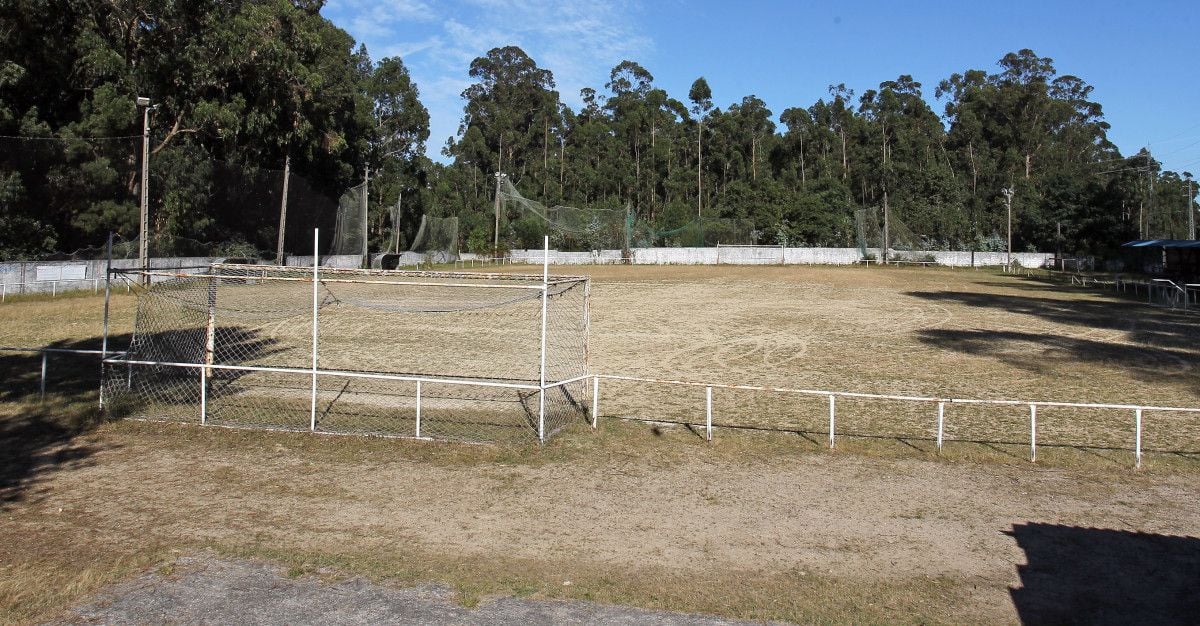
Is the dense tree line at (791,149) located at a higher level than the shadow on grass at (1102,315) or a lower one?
higher

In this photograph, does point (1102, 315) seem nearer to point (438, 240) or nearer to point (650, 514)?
point (650, 514)

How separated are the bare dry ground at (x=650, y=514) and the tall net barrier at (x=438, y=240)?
5112cm

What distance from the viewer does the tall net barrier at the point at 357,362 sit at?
41.4ft

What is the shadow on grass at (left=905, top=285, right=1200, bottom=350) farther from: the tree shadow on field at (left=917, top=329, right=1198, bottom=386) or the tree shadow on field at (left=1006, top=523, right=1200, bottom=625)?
the tree shadow on field at (left=1006, top=523, right=1200, bottom=625)

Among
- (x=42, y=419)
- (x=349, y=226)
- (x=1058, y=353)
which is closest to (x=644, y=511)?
(x=42, y=419)

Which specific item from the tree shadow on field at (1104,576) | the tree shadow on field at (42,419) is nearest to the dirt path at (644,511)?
the tree shadow on field at (1104,576)

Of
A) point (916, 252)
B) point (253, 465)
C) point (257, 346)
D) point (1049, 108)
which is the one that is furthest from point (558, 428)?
point (1049, 108)

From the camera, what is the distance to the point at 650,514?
8.98m

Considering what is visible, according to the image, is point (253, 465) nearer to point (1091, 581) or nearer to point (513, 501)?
point (513, 501)

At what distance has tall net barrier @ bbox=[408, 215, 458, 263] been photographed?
67000 millimetres

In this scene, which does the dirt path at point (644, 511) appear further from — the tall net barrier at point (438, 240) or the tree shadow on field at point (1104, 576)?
the tall net barrier at point (438, 240)

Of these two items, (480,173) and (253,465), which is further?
(480,173)

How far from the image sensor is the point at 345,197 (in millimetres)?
56219

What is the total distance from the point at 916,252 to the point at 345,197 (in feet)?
167
